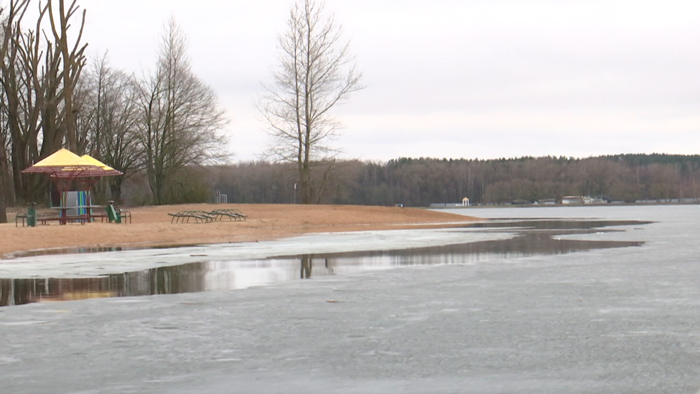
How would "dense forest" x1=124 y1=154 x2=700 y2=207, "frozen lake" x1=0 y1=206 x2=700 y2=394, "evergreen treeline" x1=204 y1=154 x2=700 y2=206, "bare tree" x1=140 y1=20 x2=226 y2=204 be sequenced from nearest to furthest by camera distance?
"frozen lake" x1=0 y1=206 x2=700 y2=394 < "bare tree" x1=140 y1=20 x2=226 y2=204 < "dense forest" x1=124 y1=154 x2=700 y2=207 < "evergreen treeline" x1=204 y1=154 x2=700 y2=206

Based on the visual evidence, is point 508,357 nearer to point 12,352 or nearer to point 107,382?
point 107,382

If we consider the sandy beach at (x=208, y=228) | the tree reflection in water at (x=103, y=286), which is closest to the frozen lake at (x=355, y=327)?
the tree reflection in water at (x=103, y=286)

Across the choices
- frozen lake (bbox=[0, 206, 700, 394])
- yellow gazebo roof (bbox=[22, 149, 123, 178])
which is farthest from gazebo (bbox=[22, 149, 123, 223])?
frozen lake (bbox=[0, 206, 700, 394])

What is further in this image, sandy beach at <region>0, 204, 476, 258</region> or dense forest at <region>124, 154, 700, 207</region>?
dense forest at <region>124, 154, 700, 207</region>

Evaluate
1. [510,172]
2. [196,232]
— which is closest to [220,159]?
[196,232]

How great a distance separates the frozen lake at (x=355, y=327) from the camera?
6.52 meters

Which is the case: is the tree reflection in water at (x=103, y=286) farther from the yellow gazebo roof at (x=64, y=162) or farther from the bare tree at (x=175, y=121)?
the bare tree at (x=175, y=121)

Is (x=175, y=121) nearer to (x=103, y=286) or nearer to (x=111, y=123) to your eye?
(x=111, y=123)

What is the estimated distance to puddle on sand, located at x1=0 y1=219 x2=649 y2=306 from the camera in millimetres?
12438

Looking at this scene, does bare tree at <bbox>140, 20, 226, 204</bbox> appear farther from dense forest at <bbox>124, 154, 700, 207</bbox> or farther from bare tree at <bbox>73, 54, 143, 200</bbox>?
dense forest at <bbox>124, 154, 700, 207</bbox>

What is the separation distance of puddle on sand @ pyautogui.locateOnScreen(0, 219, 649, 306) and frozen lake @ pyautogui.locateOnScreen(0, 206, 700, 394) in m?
0.06

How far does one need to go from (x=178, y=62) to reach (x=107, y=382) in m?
54.7

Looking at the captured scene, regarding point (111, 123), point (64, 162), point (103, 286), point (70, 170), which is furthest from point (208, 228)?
point (111, 123)

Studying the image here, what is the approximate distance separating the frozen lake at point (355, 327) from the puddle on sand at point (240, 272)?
60mm
